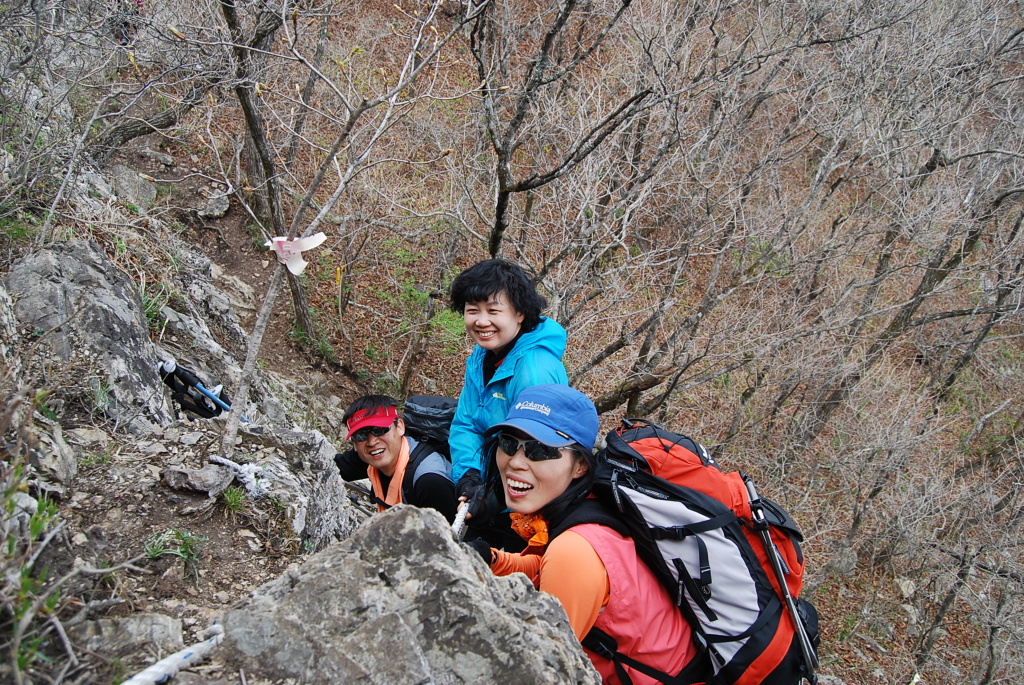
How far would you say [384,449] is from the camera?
3229 millimetres

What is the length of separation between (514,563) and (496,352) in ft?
3.83

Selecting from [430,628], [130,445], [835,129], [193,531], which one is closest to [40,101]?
[130,445]

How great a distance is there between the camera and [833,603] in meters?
10.9

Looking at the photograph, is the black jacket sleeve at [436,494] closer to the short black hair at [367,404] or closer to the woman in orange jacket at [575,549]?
the short black hair at [367,404]

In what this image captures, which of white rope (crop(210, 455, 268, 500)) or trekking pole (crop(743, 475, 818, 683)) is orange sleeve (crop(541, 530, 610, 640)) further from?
white rope (crop(210, 455, 268, 500))

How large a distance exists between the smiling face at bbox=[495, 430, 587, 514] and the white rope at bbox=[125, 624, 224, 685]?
1.01 meters

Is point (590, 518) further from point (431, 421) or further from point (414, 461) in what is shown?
point (431, 421)

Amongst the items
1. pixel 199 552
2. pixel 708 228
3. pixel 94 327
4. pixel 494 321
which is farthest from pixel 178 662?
pixel 708 228

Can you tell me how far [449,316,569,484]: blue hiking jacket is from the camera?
300 cm

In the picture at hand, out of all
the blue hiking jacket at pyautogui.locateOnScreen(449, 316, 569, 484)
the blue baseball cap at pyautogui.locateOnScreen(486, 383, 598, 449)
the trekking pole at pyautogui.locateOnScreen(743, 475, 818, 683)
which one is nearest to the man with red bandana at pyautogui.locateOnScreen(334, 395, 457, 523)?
the blue hiking jacket at pyautogui.locateOnScreen(449, 316, 569, 484)

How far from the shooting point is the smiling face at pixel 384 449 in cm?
319

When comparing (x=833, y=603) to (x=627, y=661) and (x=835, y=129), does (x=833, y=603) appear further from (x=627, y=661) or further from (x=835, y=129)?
(x=627, y=661)

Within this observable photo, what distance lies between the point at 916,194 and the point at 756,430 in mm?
4820

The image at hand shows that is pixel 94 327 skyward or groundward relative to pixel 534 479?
groundward
